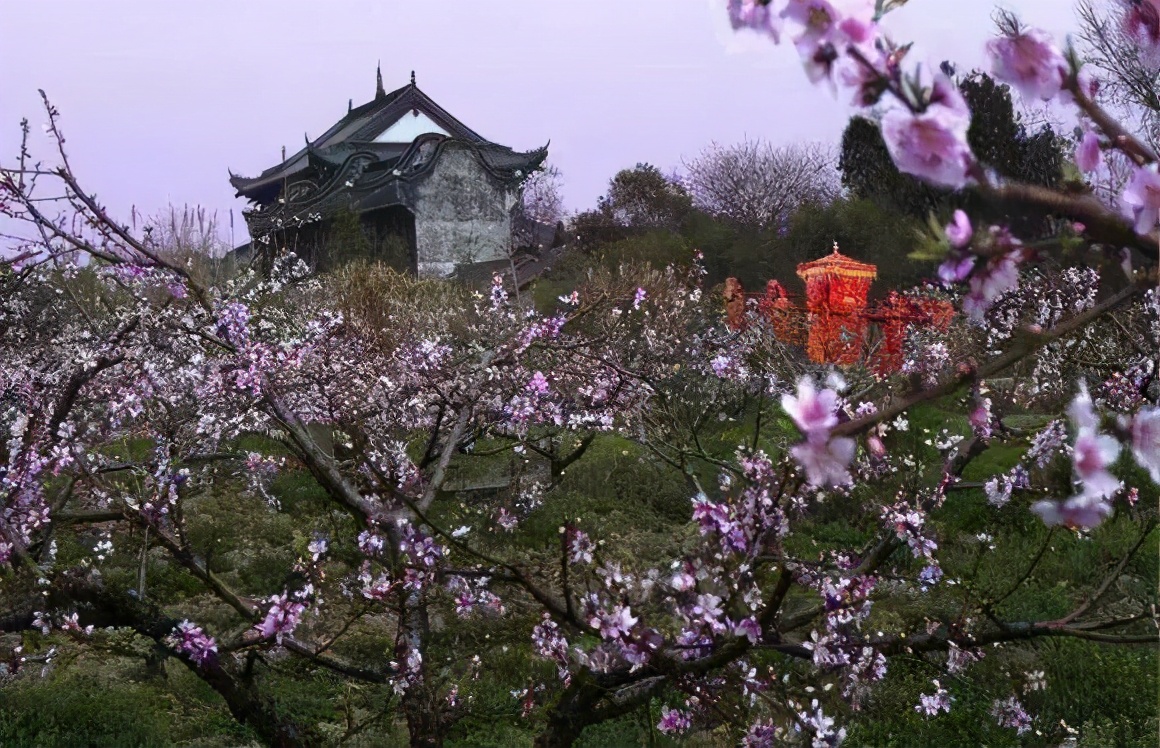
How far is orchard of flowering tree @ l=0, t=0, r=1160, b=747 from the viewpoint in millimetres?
1247

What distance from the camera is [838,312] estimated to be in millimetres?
15625

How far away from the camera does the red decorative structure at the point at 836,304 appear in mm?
16109

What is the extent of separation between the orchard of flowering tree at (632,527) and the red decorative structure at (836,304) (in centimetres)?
441

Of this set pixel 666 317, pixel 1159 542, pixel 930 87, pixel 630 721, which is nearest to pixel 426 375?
pixel 630 721

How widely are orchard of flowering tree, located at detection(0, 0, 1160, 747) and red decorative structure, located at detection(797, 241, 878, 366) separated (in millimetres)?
4413

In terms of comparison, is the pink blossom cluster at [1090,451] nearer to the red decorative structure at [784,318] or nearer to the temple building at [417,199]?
the red decorative structure at [784,318]

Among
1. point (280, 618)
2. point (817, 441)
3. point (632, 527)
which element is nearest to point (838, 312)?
point (632, 527)

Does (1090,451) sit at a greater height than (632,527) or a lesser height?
lesser

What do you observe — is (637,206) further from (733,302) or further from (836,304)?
(836,304)

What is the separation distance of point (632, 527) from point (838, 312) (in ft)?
25.5

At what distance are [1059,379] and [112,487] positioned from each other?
9.82 m

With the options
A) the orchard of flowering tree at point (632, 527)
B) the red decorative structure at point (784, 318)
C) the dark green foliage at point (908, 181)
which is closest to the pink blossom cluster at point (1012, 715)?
the orchard of flowering tree at point (632, 527)

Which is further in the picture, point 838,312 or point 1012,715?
point 838,312

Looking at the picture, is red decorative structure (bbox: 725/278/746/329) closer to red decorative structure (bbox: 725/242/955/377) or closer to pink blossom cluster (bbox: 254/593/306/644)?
red decorative structure (bbox: 725/242/955/377)
